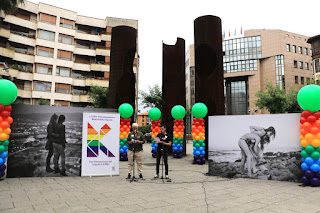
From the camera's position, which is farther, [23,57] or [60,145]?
[23,57]

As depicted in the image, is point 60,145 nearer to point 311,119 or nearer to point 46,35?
point 311,119

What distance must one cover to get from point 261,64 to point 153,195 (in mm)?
55987

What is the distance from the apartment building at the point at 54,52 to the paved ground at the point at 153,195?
2903 centimetres

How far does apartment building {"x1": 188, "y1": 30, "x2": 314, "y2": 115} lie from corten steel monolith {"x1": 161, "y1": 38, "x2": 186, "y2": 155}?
40.2 m

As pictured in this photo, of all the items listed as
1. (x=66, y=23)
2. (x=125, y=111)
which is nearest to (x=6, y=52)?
(x=66, y=23)

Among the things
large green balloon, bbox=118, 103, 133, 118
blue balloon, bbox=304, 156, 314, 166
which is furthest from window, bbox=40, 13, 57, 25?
blue balloon, bbox=304, 156, 314, 166

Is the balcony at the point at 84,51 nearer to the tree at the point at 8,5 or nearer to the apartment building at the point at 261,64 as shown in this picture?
the tree at the point at 8,5

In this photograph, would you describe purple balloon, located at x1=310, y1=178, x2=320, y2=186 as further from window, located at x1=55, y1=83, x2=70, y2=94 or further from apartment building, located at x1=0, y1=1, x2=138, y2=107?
window, located at x1=55, y1=83, x2=70, y2=94

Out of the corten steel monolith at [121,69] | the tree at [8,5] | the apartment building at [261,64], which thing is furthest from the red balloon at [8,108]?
the apartment building at [261,64]

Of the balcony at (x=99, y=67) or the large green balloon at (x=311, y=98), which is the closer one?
the large green balloon at (x=311, y=98)

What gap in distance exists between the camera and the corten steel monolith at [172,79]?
16.0 m

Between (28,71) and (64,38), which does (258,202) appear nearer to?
(28,71)

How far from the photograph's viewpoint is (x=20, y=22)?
33.2m

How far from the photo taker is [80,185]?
6.48 metres
